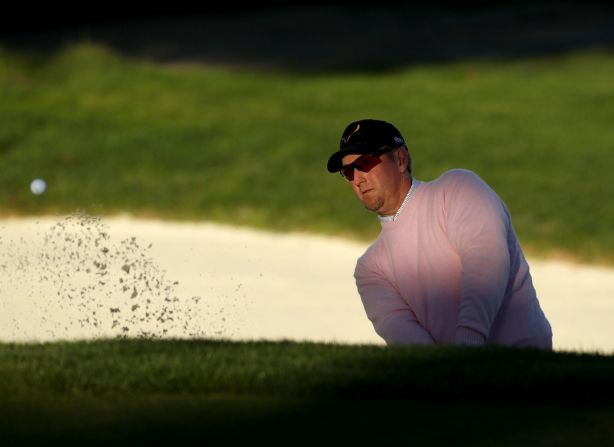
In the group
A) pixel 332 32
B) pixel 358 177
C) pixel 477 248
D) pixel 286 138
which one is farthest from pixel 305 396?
pixel 332 32

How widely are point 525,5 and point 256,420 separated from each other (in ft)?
91.3

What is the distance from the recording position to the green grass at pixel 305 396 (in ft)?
12.3

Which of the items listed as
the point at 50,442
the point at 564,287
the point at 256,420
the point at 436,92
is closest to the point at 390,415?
the point at 256,420

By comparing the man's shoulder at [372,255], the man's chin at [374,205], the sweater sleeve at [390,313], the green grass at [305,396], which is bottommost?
the green grass at [305,396]

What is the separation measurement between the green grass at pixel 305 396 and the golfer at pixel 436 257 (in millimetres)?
180

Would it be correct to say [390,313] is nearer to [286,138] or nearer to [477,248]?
[477,248]

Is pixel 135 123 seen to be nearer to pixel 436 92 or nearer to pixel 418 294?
pixel 436 92

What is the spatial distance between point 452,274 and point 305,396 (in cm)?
93

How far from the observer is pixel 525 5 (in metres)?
30.8

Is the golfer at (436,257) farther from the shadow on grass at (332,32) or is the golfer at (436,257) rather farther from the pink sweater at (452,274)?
the shadow on grass at (332,32)

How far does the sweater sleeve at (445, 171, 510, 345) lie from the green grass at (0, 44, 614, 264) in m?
6.63

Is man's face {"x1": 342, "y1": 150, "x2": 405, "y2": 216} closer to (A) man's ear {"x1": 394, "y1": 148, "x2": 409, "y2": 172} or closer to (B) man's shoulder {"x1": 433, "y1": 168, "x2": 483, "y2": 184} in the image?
(A) man's ear {"x1": 394, "y1": 148, "x2": 409, "y2": 172}

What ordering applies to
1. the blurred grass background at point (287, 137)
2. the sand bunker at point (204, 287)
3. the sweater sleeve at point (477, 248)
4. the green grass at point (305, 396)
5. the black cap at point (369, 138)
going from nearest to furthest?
the green grass at point (305, 396)
the sweater sleeve at point (477, 248)
the black cap at point (369, 138)
the sand bunker at point (204, 287)
the blurred grass background at point (287, 137)

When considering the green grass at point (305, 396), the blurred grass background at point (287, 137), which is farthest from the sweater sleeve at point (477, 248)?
the blurred grass background at point (287, 137)
